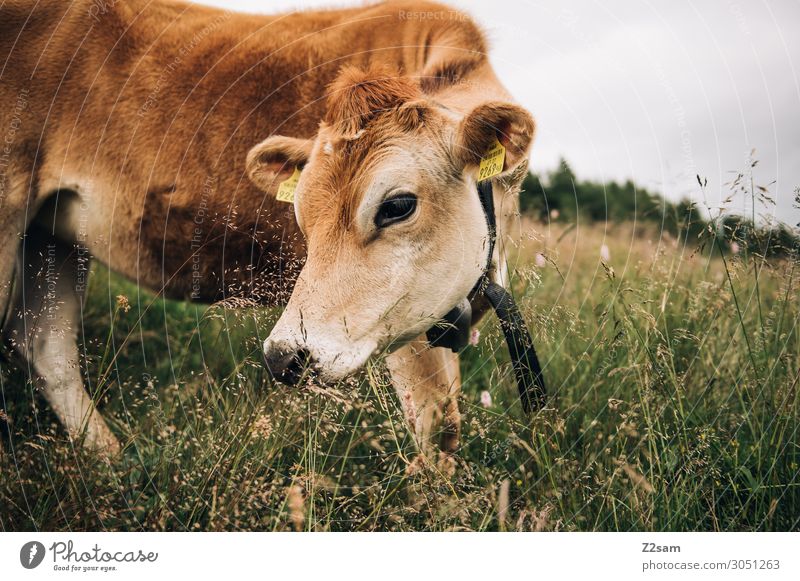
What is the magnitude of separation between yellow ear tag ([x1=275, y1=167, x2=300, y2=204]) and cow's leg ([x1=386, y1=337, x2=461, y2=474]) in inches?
35.0

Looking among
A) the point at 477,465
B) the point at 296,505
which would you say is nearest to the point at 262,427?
the point at 296,505

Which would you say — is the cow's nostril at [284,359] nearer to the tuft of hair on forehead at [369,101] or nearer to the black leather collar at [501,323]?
the black leather collar at [501,323]

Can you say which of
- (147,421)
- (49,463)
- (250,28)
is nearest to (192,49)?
(250,28)

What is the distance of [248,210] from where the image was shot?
3.43 meters

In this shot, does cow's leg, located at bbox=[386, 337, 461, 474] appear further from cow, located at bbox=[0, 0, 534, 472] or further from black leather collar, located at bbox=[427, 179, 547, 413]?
black leather collar, located at bbox=[427, 179, 547, 413]

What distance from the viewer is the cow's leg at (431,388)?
117 inches

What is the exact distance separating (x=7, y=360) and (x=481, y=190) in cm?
283

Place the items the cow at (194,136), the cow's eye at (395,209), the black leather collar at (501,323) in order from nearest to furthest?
1. the cow's eye at (395,209)
2. the black leather collar at (501,323)
3. the cow at (194,136)

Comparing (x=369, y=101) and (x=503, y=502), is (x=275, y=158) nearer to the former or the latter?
(x=369, y=101)

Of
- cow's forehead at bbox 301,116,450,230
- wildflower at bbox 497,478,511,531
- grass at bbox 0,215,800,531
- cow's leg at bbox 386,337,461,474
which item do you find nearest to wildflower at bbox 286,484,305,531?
grass at bbox 0,215,800,531

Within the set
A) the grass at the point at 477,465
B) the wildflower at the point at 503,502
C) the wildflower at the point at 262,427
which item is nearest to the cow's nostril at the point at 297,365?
the grass at the point at 477,465

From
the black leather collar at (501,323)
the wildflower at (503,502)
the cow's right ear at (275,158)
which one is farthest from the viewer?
the cow's right ear at (275,158)

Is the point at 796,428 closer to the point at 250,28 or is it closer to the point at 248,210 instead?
the point at 248,210

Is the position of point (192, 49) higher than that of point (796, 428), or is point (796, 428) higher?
point (192, 49)
